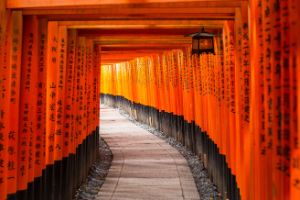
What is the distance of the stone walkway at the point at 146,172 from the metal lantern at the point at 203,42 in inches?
142

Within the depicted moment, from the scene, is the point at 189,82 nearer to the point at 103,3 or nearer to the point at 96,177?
the point at 96,177

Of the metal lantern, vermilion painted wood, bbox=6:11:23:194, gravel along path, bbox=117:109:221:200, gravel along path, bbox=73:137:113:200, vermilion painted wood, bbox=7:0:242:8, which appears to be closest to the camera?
vermilion painted wood, bbox=7:0:242:8

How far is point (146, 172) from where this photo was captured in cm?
1439

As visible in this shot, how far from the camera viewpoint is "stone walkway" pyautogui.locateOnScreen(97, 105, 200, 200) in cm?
1177

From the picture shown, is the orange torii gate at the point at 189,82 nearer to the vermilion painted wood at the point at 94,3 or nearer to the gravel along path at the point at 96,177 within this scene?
the vermilion painted wood at the point at 94,3

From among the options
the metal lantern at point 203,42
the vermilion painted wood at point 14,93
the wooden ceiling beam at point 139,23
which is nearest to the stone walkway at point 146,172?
the metal lantern at point 203,42

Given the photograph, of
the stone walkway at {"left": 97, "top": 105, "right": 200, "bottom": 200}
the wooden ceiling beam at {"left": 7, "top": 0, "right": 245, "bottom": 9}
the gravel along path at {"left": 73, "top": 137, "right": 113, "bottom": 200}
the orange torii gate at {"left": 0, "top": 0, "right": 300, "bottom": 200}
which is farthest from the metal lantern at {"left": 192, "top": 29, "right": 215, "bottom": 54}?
the gravel along path at {"left": 73, "top": 137, "right": 113, "bottom": 200}

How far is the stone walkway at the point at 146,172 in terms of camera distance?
1177 centimetres

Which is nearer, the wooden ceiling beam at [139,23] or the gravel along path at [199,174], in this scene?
the wooden ceiling beam at [139,23]

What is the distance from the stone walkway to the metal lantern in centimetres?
361

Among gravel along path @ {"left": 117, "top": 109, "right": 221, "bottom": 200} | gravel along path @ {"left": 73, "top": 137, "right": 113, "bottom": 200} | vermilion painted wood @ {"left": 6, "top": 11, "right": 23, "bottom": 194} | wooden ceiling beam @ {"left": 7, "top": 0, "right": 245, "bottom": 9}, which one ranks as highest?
wooden ceiling beam @ {"left": 7, "top": 0, "right": 245, "bottom": 9}

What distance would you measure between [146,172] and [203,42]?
5844 mm

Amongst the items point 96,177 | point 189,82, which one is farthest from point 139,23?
point 189,82

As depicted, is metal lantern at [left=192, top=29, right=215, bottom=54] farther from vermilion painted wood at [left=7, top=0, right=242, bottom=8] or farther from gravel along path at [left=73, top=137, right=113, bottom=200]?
gravel along path at [left=73, top=137, right=113, bottom=200]
